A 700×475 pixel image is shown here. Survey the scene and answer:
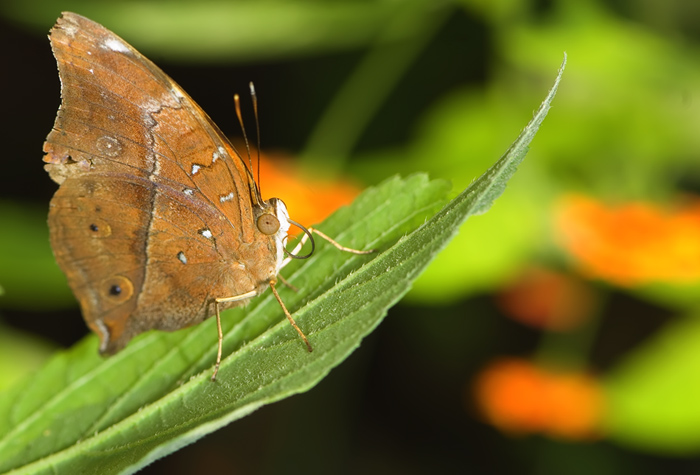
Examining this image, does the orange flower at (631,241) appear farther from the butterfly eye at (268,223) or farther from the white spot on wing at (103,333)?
the white spot on wing at (103,333)

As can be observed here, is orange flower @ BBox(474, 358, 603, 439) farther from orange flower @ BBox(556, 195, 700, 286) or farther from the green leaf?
the green leaf

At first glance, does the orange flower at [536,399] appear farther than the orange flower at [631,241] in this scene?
Yes

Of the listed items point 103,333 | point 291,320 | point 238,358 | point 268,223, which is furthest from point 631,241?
point 103,333

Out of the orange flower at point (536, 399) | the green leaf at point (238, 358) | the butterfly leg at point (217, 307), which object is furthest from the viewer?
the orange flower at point (536, 399)

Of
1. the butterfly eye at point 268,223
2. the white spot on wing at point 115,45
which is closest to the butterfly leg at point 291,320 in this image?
the butterfly eye at point 268,223

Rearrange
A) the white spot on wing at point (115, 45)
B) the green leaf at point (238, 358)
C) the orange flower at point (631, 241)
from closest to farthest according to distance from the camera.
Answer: the green leaf at point (238, 358) → the white spot on wing at point (115, 45) → the orange flower at point (631, 241)

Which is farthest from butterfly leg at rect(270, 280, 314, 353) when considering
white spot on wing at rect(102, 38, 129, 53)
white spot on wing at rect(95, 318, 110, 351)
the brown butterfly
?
white spot on wing at rect(102, 38, 129, 53)

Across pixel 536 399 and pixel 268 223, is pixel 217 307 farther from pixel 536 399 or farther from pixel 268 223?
pixel 536 399

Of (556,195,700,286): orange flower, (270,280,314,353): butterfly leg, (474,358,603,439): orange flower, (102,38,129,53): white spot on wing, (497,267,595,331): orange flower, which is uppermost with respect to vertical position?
(556,195,700,286): orange flower
